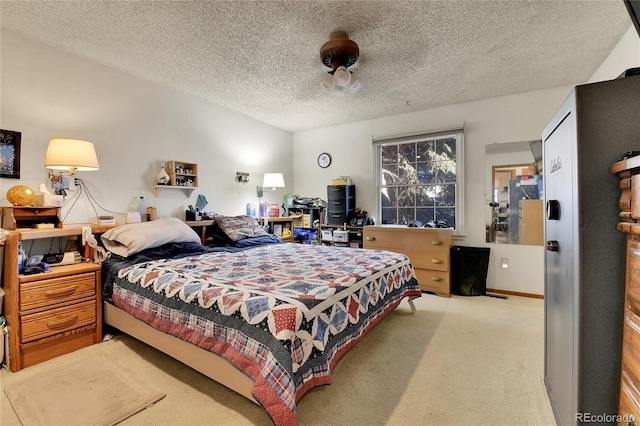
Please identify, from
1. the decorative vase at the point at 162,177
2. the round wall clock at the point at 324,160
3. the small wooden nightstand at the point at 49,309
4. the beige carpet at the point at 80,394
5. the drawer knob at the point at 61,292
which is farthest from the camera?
the round wall clock at the point at 324,160

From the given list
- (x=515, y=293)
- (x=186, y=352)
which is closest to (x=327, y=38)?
(x=186, y=352)

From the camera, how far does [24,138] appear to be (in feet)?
7.63

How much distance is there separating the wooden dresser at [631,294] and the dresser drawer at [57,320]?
10.6 feet

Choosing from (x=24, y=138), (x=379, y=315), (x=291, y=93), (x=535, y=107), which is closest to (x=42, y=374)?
(x=24, y=138)

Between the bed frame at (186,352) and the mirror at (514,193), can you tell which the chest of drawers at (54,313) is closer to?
the bed frame at (186,352)

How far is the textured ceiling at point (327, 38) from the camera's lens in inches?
77.7

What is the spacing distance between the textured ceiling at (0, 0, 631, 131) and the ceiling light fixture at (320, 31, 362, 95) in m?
0.10

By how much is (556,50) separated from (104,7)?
150 inches

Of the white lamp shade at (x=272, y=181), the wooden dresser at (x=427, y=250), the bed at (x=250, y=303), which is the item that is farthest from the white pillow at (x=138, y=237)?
the wooden dresser at (x=427, y=250)

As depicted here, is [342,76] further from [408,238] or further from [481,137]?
[481,137]

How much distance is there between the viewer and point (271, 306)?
1.42 m

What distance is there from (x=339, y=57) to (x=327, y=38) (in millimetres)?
177

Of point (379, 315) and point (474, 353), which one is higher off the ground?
point (379, 315)

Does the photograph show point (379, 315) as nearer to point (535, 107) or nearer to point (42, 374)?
point (42, 374)
